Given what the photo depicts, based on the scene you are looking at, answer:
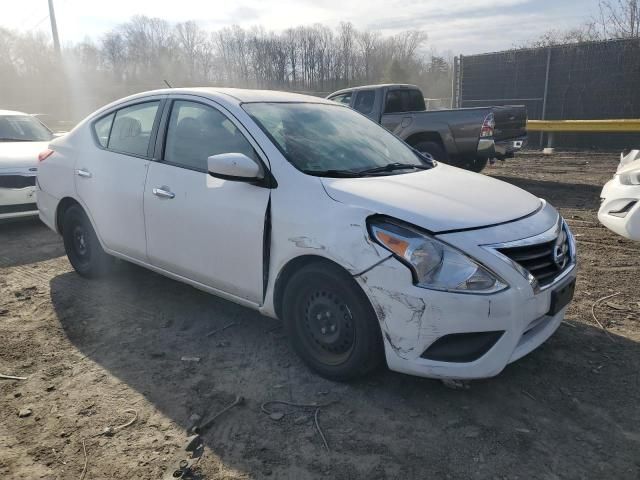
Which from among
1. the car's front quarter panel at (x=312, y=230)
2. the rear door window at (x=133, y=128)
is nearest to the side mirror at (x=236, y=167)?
the car's front quarter panel at (x=312, y=230)

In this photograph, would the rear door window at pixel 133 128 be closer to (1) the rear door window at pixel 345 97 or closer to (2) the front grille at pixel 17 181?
(2) the front grille at pixel 17 181

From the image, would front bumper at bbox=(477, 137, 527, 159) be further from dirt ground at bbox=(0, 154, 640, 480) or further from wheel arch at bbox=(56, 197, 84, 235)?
wheel arch at bbox=(56, 197, 84, 235)

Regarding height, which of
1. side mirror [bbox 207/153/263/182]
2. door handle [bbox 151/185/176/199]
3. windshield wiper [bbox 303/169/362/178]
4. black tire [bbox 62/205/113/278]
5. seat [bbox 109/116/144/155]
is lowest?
black tire [bbox 62/205/113/278]

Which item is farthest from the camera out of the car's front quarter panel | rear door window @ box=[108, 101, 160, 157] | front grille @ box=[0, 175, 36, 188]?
front grille @ box=[0, 175, 36, 188]

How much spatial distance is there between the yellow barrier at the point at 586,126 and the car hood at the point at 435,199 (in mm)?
11969

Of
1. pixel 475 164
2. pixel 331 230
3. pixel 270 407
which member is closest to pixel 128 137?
pixel 331 230

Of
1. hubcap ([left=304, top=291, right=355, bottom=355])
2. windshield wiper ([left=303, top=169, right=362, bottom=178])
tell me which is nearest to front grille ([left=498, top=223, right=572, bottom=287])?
hubcap ([left=304, top=291, right=355, bottom=355])

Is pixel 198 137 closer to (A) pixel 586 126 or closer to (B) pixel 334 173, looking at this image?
(B) pixel 334 173

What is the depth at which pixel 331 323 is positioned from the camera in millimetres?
2861

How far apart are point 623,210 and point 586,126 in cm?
1011

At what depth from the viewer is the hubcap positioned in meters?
2.79

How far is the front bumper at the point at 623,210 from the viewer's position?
16.5 feet

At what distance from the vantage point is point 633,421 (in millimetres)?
2592

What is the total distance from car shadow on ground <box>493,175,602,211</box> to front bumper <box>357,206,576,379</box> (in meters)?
5.61
